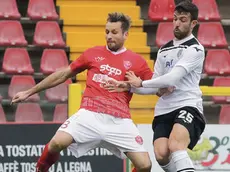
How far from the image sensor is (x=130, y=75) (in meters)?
7.97

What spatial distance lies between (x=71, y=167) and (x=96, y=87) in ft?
5.61

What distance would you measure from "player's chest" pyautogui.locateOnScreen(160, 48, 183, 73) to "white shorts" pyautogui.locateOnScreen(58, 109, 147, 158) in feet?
1.99

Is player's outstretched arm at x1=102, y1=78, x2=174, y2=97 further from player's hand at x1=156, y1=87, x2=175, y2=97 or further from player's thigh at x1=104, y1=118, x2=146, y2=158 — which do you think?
player's thigh at x1=104, y1=118, x2=146, y2=158

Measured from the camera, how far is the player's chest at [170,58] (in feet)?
25.4

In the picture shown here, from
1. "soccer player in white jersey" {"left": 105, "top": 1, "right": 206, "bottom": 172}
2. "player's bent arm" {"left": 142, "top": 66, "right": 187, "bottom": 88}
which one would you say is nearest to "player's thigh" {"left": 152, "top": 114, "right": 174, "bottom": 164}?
"soccer player in white jersey" {"left": 105, "top": 1, "right": 206, "bottom": 172}

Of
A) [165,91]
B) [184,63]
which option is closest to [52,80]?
[165,91]

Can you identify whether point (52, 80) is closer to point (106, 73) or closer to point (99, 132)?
point (106, 73)

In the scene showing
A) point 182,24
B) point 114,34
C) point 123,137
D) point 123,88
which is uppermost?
point 182,24

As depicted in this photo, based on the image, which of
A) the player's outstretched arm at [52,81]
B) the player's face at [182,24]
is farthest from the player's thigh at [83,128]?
the player's face at [182,24]

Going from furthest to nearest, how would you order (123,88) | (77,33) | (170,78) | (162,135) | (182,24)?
(77,33) → (123,88) → (162,135) → (182,24) → (170,78)

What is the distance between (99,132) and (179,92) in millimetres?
763

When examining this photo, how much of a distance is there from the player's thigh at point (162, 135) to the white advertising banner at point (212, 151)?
1.63 m

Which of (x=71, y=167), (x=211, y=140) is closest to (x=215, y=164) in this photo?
(x=211, y=140)

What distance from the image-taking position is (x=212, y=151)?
957 centimetres
